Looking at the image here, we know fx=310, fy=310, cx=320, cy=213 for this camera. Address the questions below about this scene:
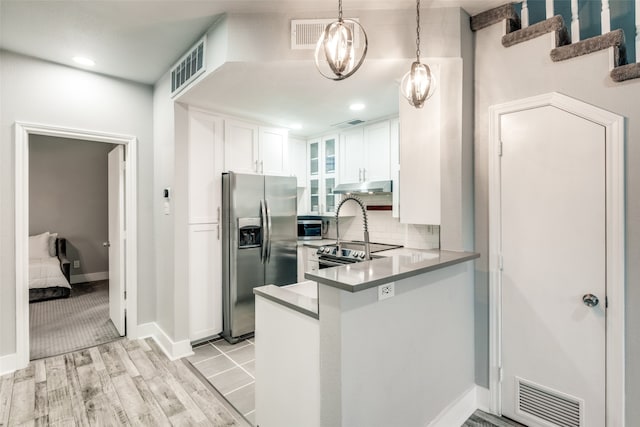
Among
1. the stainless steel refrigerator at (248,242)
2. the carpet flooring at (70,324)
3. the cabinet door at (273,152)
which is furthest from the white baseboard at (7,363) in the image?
the cabinet door at (273,152)

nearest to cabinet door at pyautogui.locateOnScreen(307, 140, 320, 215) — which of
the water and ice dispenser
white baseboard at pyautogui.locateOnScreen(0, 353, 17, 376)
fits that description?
the water and ice dispenser

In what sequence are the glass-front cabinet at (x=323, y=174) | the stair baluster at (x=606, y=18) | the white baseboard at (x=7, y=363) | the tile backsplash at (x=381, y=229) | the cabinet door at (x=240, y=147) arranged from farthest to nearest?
the glass-front cabinet at (x=323, y=174), the cabinet door at (x=240, y=147), the tile backsplash at (x=381, y=229), the white baseboard at (x=7, y=363), the stair baluster at (x=606, y=18)

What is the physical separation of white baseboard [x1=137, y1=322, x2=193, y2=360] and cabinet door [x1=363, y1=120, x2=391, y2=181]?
2698 millimetres

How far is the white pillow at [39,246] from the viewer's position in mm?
5045

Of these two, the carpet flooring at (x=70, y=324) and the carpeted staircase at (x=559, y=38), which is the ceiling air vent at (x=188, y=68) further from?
the carpet flooring at (x=70, y=324)

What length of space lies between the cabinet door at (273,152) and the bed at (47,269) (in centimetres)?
376

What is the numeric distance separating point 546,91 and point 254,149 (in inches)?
112

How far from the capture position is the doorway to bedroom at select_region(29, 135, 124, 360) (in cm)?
419

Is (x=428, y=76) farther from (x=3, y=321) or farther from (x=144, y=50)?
(x=3, y=321)

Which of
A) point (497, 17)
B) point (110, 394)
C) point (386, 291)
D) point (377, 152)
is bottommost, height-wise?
point (110, 394)

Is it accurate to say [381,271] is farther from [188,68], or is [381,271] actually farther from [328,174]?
[328,174]

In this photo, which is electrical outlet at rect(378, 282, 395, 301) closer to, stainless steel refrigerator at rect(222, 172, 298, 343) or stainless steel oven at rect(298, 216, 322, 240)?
stainless steel refrigerator at rect(222, 172, 298, 343)

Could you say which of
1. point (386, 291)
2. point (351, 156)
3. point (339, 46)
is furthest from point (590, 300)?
point (351, 156)

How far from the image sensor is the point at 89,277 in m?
5.93
